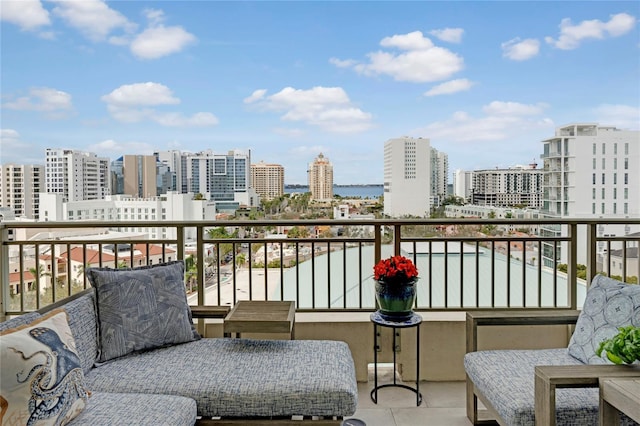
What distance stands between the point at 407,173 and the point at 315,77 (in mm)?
3017

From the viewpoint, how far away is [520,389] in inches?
79.3

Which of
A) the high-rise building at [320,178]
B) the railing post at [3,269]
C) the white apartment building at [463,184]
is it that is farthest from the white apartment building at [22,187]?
the white apartment building at [463,184]

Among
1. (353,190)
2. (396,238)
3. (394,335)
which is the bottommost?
(394,335)

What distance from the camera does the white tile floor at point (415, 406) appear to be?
266cm

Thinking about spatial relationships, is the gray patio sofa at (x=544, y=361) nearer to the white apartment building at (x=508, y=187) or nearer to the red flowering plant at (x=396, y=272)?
the red flowering plant at (x=396, y=272)

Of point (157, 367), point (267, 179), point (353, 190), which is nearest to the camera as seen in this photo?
point (157, 367)

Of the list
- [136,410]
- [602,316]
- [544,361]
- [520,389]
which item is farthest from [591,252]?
[136,410]

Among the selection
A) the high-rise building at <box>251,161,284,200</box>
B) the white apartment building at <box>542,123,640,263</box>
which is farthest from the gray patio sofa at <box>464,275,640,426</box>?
the high-rise building at <box>251,161,284,200</box>

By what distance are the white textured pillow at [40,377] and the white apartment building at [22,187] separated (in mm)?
3262

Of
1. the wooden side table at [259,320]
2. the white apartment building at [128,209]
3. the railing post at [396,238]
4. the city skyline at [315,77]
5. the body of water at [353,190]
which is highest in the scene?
the city skyline at [315,77]

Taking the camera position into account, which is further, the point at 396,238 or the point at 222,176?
the point at 222,176

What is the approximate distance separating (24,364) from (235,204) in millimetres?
4132

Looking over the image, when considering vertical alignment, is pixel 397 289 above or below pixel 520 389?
above

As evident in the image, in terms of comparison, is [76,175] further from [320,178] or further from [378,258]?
[378,258]
